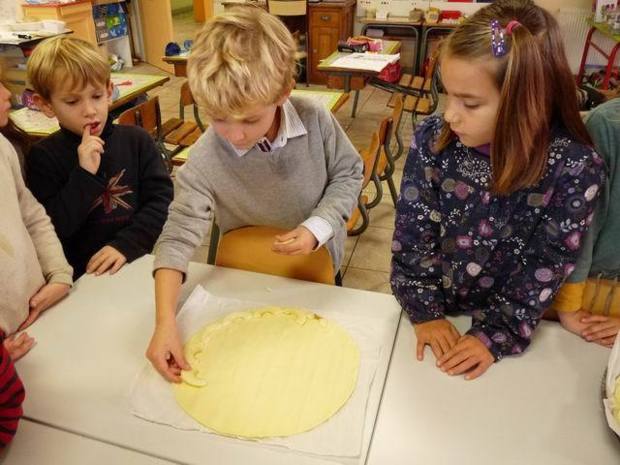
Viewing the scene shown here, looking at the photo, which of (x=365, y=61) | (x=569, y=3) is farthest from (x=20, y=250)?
(x=569, y=3)

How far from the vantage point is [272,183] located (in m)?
1.24

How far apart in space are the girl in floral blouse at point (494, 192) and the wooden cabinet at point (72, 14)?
14.8 ft

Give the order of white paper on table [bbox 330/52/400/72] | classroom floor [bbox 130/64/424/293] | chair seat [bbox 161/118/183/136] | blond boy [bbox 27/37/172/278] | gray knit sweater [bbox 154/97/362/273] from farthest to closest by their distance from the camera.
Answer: white paper on table [bbox 330/52/400/72] < chair seat [bbox 161/118/183/136] < classroom floor [bbox 130/64/424/293] < blond boy [bbox 27/37/172/278] < gray knit sweater [bbox 154/97/362/273]

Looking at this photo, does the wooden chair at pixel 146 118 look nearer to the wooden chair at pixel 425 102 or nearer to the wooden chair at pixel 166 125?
the wooden chair at pixel 166 125

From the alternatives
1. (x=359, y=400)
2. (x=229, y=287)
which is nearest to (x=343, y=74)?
(x=229, y=287)

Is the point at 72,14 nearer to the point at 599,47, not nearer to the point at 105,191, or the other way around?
the point at 105,191

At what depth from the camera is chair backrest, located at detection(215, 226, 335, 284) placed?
1245 mm

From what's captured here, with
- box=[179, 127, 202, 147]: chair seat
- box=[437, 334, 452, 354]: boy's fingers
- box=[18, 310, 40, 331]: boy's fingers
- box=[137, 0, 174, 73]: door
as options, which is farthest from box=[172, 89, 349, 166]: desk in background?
box=[137, 0, 174, 73]: door

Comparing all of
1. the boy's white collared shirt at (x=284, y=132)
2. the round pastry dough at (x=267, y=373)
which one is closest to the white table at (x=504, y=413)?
the round pastry dough at (x=267, y=373)

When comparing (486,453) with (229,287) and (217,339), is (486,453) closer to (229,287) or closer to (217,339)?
(217,339)

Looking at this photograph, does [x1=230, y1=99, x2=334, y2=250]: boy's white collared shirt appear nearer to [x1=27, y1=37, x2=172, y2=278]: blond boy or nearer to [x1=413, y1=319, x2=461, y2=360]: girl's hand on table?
[x1=413, y1=319, x2=461, y2=360]: girl's hand on table

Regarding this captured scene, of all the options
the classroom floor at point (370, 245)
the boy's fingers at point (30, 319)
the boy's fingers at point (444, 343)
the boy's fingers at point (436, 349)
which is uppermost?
the boy's fingers at point (444, 343)

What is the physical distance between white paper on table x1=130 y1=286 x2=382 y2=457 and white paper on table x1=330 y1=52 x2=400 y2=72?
3024 millimetres

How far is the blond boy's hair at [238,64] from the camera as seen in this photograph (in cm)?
92
